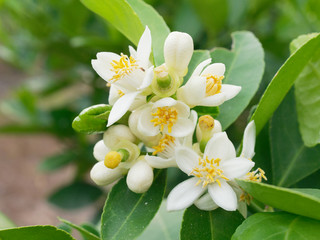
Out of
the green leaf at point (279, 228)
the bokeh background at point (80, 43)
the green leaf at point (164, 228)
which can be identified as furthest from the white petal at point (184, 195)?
the bokeh background at point (80, 43)

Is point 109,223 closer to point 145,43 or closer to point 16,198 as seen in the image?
point 145,43

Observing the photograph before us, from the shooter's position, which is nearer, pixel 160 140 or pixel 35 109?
pixel 160 140

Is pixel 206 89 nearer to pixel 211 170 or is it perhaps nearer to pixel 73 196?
pixel 211 170

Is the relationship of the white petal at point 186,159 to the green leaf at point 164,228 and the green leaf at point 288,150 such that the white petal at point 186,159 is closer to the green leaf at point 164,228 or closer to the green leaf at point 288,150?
the green leaf at point 288,150

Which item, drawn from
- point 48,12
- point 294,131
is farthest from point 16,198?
point 294,131

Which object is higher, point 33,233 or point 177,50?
point 177,50

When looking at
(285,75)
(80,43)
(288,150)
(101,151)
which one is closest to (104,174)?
(101,151)

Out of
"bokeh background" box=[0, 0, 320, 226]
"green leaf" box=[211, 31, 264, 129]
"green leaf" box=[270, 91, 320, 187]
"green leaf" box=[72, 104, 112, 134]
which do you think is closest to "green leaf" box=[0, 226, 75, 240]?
"green leaf" box=[72, 104, 112, 134]
